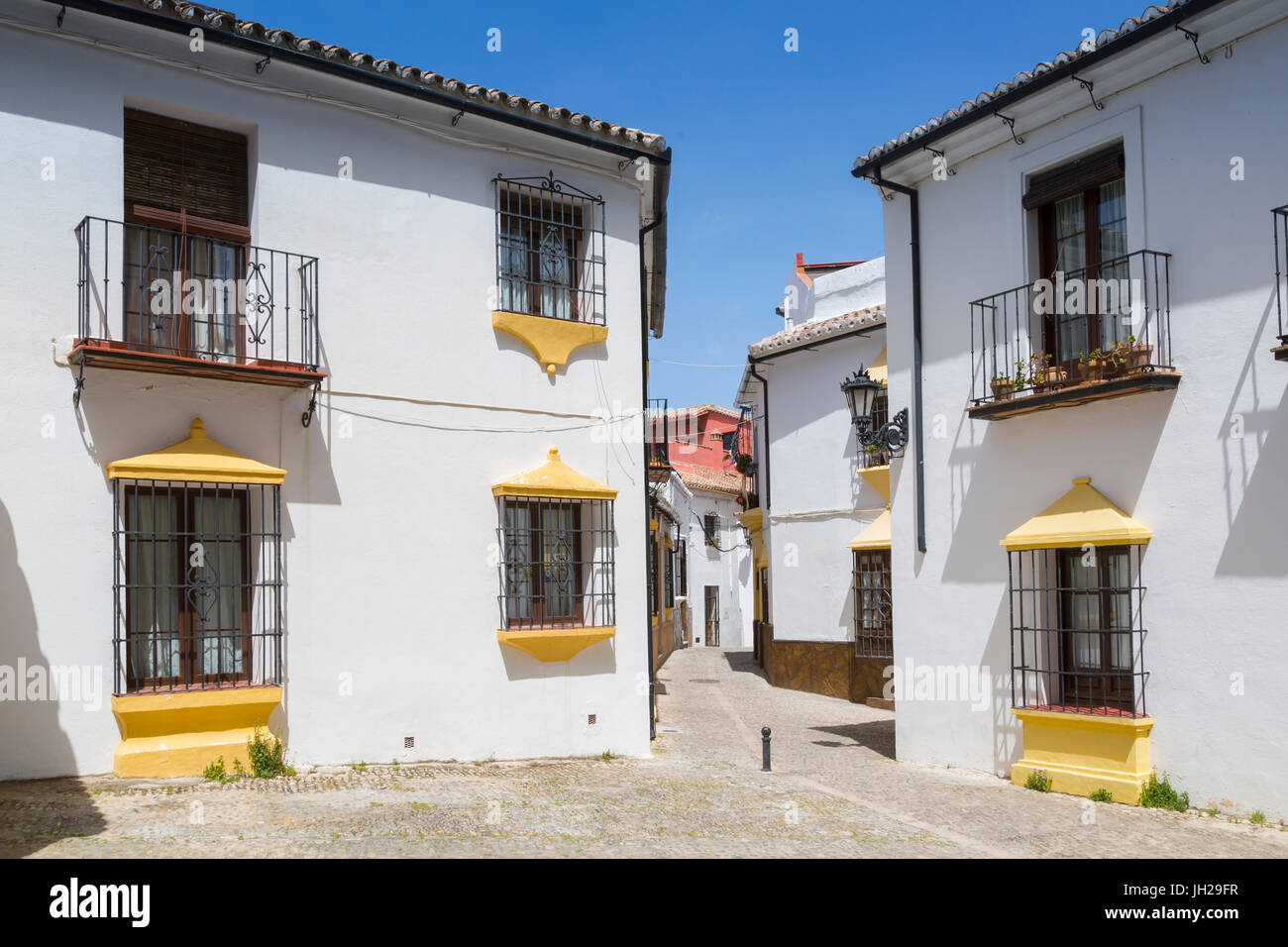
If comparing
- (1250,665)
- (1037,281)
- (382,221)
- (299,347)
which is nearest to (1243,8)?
(1037,281)

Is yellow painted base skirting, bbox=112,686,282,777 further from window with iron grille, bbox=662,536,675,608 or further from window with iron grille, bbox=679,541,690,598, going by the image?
window with iron grille, bbox=679,541,690,598

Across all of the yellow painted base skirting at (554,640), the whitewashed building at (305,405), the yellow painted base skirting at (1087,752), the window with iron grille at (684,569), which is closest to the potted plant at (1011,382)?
the yellow painted base skirting at (1087,752)

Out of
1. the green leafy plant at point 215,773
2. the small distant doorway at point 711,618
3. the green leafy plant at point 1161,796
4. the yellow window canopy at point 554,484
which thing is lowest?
the small distant doorway at point 711,618

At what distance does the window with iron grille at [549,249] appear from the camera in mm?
10531

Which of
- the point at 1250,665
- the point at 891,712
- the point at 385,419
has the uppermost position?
the point at 385,419

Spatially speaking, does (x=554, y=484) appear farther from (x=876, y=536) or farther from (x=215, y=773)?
(x=876, y=536)

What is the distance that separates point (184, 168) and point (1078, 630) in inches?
334

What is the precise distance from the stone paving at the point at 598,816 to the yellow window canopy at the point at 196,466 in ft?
7.59

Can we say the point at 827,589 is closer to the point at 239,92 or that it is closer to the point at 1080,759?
the point at 1080,759

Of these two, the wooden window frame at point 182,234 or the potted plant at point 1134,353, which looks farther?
the potted plant at point 1134,353

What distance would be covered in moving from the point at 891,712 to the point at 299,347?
35.4 feet

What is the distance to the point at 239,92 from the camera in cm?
887

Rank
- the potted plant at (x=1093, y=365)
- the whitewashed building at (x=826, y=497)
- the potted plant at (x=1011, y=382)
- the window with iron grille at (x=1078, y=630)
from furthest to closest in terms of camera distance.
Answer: the whitewashed building at (x=826, y=497), the potted plant at (x=1011, y=382), the potted plant at (x=1093, y=365), the window with iron grille at (x=1078, y=630)

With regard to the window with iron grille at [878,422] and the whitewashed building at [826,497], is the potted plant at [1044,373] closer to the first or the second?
the whitewashed building at [826,497]
